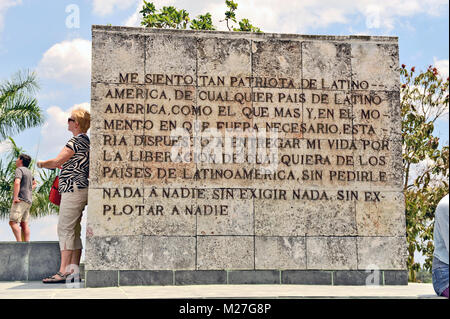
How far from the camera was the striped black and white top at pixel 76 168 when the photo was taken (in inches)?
333

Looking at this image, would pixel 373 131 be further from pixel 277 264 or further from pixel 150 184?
pixel 150 184

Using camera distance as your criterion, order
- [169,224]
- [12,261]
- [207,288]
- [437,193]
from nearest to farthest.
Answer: [207,288] < [169,224] < [12,261] < [437,193]

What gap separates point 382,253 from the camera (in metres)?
8.76

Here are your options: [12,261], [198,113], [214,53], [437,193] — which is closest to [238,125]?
[198,113]

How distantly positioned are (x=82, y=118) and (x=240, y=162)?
2.46 meters

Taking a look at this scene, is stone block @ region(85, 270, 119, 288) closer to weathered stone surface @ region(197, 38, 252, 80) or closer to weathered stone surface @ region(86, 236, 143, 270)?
weathered stone surface @ region(86, 236, 143, 270)

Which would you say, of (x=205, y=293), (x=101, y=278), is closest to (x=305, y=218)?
(x=205, y=293)

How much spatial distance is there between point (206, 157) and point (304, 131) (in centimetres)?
155

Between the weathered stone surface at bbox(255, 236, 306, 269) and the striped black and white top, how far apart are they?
8.88 feet

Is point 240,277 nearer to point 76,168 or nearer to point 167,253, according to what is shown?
point 167,253

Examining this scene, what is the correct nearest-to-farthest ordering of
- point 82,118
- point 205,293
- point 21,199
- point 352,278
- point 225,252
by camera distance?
point 205,293
point 225,252
point 352,278
point 82,118
point 21,199

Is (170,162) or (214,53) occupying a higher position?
(214,53)

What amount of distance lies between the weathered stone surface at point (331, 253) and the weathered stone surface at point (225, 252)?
898 millimetres

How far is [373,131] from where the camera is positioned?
9047 millimetres
